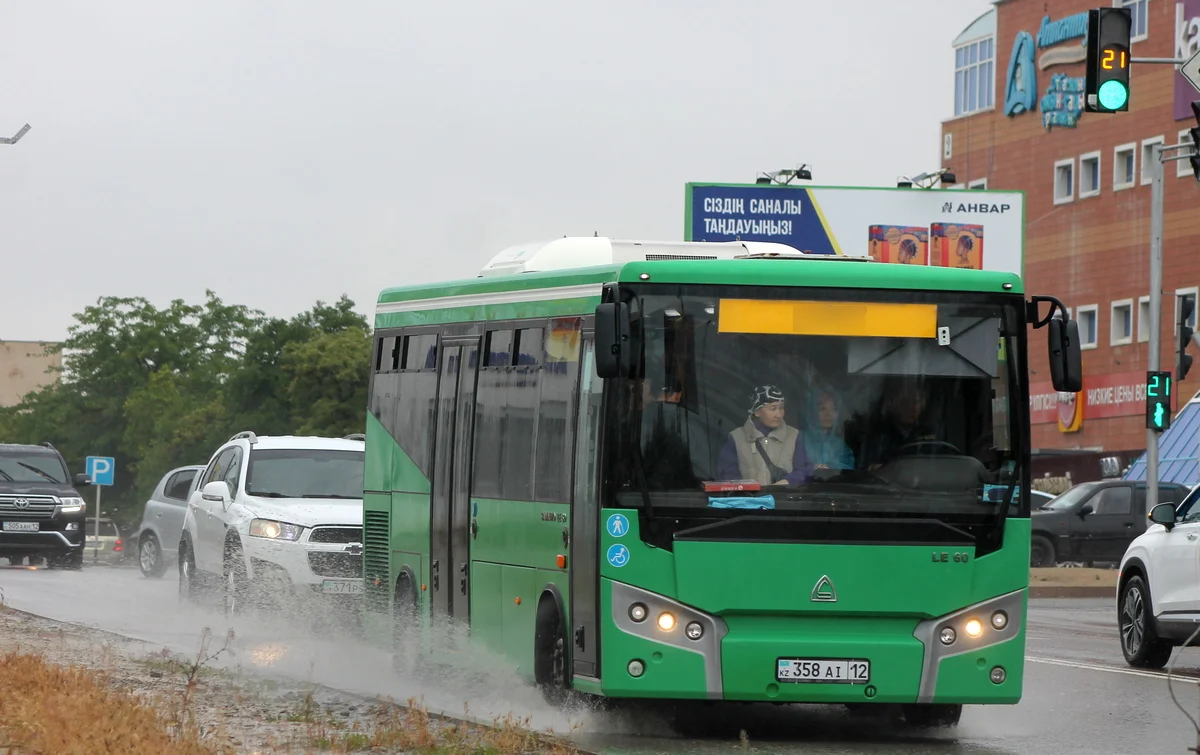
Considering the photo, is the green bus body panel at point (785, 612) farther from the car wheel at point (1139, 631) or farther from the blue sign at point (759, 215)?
the blue sign at point (759, 215)

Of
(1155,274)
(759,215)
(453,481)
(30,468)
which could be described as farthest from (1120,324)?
(453,481)

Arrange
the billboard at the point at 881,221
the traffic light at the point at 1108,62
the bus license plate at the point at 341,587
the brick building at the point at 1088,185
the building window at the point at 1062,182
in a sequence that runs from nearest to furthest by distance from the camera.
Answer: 1. the traffic light at the point at 1108,62
2. the bus license plate at the point at 341,587
3. the billboard at the point at 881,221
4. the brick building at the point at 1088,185
5. the building window at the point at 1062,182

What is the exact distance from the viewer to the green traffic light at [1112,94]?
18703 millimetres

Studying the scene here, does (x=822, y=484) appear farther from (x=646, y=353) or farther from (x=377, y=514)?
(x=377, y=514)

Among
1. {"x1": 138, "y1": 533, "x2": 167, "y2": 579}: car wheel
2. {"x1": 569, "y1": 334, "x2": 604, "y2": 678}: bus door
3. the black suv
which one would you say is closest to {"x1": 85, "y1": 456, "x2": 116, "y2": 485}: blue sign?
the black suv

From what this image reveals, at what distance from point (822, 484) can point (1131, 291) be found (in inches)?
2338

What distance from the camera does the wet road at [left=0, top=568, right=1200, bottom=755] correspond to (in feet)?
38.4

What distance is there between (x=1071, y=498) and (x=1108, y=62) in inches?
869

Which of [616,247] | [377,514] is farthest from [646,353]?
[377,514]

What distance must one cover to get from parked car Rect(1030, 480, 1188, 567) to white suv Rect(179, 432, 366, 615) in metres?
20.4

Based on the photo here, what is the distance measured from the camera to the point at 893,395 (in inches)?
456

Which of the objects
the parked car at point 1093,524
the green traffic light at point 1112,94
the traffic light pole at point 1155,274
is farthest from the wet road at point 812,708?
the parked car at point 1093,524

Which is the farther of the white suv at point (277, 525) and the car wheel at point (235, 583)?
the car wheel at point (235, 583)

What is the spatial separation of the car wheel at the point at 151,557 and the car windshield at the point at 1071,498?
697 inches
